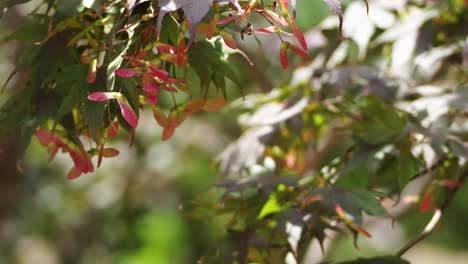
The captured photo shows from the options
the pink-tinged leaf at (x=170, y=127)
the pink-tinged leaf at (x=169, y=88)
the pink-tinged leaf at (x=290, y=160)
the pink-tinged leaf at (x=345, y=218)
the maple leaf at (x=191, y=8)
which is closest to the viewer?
the maple leaf at (x=191, y=8)

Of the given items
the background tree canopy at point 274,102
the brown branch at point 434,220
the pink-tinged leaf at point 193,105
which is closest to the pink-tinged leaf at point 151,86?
the background tree canopy at point 274,102

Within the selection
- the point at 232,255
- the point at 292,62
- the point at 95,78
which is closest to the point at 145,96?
the point at 95,78

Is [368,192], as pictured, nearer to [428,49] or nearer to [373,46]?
[428,49]

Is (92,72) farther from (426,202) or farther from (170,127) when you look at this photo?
(426,202)

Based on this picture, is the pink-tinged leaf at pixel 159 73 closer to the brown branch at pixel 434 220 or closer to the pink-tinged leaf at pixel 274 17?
the pink-tinged leaf at pixel 274 17

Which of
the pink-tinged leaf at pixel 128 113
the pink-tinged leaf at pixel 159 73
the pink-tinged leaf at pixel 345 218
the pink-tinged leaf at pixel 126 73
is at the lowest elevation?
the pink-tinged leaf at pixel 345 218

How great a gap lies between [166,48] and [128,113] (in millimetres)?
86

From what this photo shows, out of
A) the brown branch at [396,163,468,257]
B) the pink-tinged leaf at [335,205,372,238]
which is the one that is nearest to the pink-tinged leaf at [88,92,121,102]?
the pink-tinged leaf at [335,205,372,238]

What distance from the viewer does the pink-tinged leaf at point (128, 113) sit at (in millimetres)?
834

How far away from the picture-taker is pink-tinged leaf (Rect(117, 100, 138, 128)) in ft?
2.74

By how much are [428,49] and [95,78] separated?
82 centimetres

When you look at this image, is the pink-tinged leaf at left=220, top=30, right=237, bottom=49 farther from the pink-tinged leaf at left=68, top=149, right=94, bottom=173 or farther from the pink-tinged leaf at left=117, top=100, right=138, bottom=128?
the pink-tinged leaf at left=68, top=149, right=94, bottom=173

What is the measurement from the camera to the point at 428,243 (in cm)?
436

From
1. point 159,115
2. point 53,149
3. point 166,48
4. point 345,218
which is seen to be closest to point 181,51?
point 166,48
